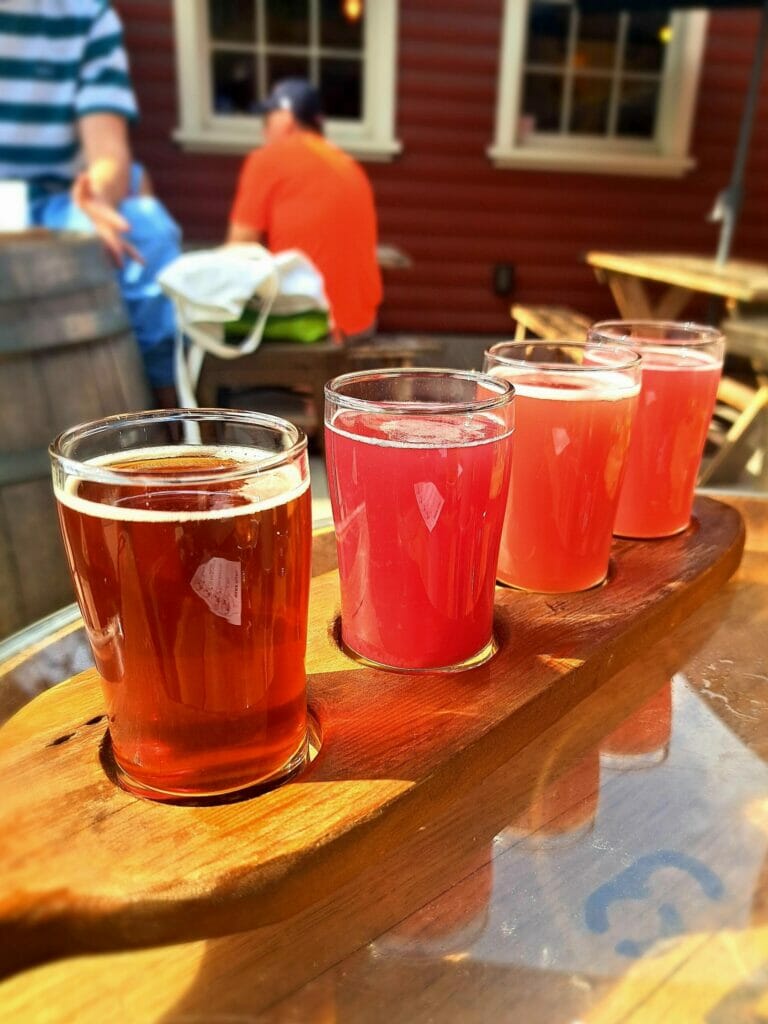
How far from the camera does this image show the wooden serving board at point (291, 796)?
462mm

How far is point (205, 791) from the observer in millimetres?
548

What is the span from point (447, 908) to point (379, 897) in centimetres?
5

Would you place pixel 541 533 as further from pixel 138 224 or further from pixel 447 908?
pixel 138 224

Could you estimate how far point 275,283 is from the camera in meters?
2.68

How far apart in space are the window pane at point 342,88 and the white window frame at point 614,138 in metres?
0.88

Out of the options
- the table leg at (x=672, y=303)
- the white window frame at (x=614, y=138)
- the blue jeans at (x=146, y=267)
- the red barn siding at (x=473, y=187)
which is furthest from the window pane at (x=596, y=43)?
the blue jeans at (x=146, y=267)

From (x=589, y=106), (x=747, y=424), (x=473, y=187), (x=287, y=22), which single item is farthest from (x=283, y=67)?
(x=747, y=424)

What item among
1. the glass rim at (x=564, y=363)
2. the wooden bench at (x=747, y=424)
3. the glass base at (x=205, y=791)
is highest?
the glass rim at (x=564, y=363)

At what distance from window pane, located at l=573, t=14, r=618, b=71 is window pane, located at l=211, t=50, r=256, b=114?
7.09 ft

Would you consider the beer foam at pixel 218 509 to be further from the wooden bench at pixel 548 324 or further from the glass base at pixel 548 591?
the wooden bench at pixel 548 324

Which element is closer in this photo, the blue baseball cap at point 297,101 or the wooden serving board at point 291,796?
the wooden serving board at point 291,796

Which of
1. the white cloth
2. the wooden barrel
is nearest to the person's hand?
the white cloth

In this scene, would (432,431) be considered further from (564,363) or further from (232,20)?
(232,20)

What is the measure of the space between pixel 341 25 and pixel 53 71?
302cm
